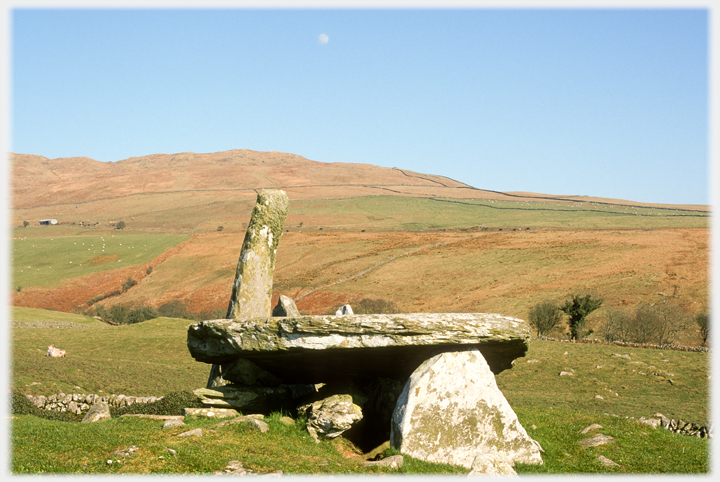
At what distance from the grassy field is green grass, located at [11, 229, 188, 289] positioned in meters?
43.1

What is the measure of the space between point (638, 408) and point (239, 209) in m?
150

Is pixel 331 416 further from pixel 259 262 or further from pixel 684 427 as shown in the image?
pixel 684 427

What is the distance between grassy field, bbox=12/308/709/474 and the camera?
9.91 meters

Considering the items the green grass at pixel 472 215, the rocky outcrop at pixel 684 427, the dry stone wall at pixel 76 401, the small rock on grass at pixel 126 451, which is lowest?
the dry stone wall at pixel 76 401

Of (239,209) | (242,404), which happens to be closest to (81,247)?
(239,209)

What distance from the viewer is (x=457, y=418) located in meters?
11.9

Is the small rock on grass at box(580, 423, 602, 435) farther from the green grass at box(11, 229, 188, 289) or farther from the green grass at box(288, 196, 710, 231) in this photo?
the green grass at box(288, 196, 710, 231)

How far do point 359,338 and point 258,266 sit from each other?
524 centimetres

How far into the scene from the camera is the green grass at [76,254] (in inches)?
3482

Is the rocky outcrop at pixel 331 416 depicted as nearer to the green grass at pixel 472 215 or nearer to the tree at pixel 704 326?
the tree at pixel 704 326

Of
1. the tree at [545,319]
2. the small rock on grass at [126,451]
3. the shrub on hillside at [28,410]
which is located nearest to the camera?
the small rock on grass at [126,451]

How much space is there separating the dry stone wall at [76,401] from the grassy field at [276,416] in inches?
66.9

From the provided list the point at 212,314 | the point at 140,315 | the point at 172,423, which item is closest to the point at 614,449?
the point at 172,423

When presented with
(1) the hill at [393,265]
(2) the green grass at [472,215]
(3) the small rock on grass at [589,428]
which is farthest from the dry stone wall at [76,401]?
(2) the green grass at [472,215]
